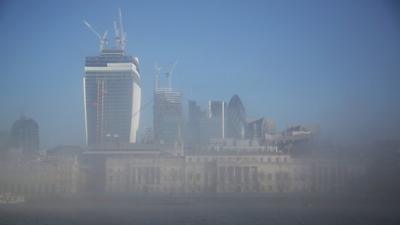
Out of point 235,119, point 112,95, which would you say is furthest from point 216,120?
point 112,95

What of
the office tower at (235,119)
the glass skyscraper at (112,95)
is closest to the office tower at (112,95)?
the glass skyscraper at (112,95)

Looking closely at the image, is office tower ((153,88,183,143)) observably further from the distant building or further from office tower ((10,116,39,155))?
office tower ((10,116,39,155))

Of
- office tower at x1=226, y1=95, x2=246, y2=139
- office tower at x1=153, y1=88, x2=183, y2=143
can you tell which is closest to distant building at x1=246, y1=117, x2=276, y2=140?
office tower at x1=226, y1=95, x2=246, y2=139

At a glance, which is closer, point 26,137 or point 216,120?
point 26,137

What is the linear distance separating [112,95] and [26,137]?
17312 mm

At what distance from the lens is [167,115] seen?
54250mm

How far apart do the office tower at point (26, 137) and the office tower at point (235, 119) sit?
16.9m

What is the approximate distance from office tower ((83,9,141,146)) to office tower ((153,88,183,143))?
9.21ft

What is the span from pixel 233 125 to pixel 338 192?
20.8 meters

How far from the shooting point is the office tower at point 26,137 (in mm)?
35825

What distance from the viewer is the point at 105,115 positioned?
53.8 metres

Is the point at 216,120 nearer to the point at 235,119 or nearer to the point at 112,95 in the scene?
the point at 235,119

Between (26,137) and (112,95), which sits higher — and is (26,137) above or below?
below

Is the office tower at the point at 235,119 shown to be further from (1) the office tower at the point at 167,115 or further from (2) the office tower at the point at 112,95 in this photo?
(2) the office tower at the point at 112,95
